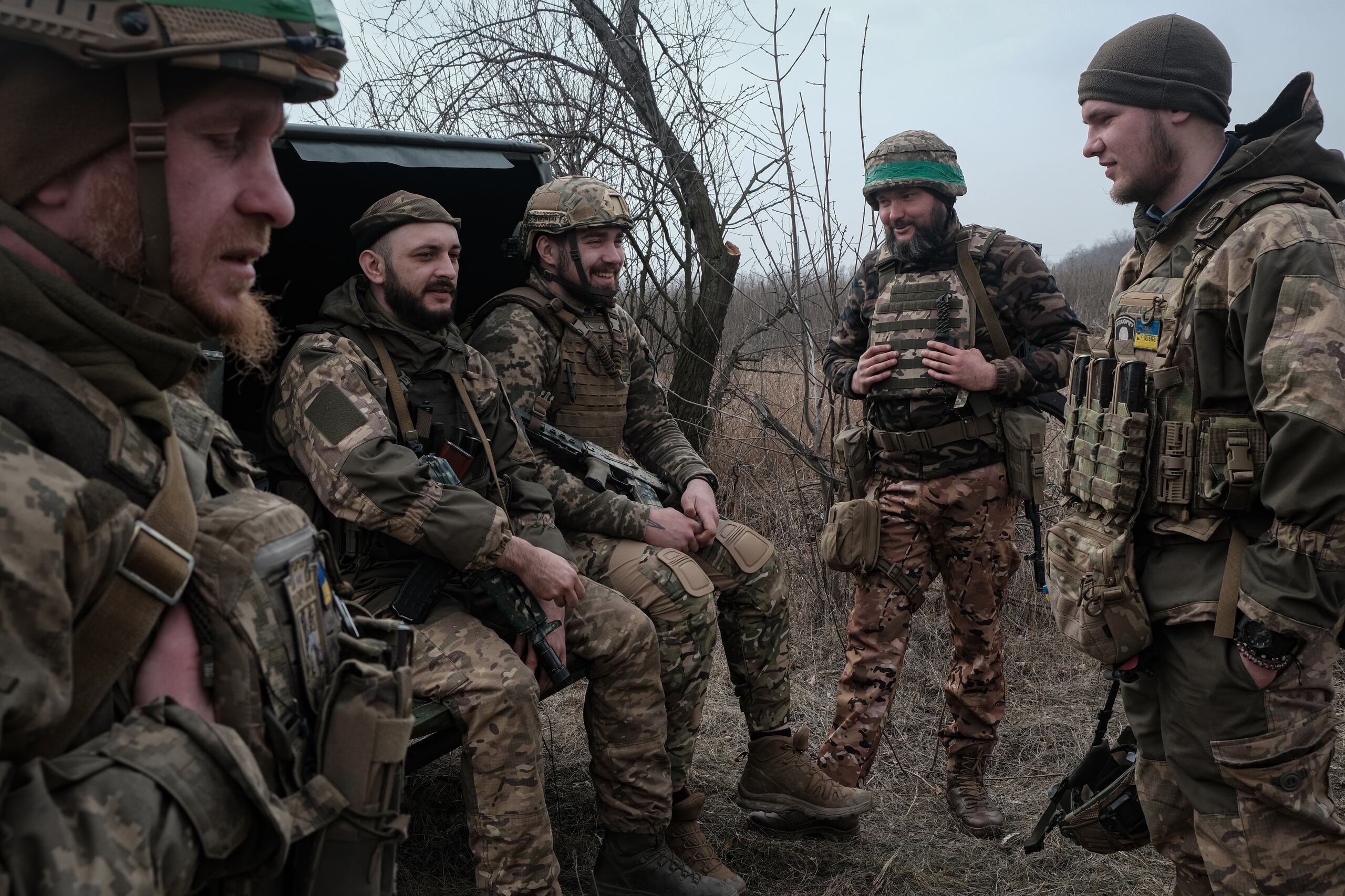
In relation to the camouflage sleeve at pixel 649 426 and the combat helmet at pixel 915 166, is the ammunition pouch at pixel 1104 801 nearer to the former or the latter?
the camouflage sleeve at pixel 649 426

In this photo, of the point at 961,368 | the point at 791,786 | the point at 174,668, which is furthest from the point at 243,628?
the point at 961,368

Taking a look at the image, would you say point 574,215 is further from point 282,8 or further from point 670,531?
point 282,8

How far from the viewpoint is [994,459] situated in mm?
3982

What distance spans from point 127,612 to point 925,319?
3313 mm

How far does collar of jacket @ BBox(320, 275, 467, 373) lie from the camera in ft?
10.7

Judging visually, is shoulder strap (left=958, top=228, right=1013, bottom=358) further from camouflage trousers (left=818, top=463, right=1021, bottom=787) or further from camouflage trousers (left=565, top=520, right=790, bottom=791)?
camouflage trousers (left=565, top=520, right=790, bottom=791)

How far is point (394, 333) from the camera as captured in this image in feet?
10.9

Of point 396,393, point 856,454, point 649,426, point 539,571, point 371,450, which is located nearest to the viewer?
point 371,450

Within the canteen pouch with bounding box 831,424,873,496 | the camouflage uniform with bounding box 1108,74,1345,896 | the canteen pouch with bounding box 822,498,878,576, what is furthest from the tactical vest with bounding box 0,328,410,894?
the canteen pouch with bounding box 831,424,873,496

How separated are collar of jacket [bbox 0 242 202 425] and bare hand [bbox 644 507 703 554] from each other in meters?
2.55

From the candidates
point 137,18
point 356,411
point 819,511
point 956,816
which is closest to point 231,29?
point 137,18

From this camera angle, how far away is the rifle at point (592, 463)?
3.73m

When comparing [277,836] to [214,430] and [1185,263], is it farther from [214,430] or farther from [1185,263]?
[1185,263]

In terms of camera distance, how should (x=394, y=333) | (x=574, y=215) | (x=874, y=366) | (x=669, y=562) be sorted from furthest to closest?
(x=874, y=366), (x=574, y=215), (x=669, y=562), (x=394, y=333)
